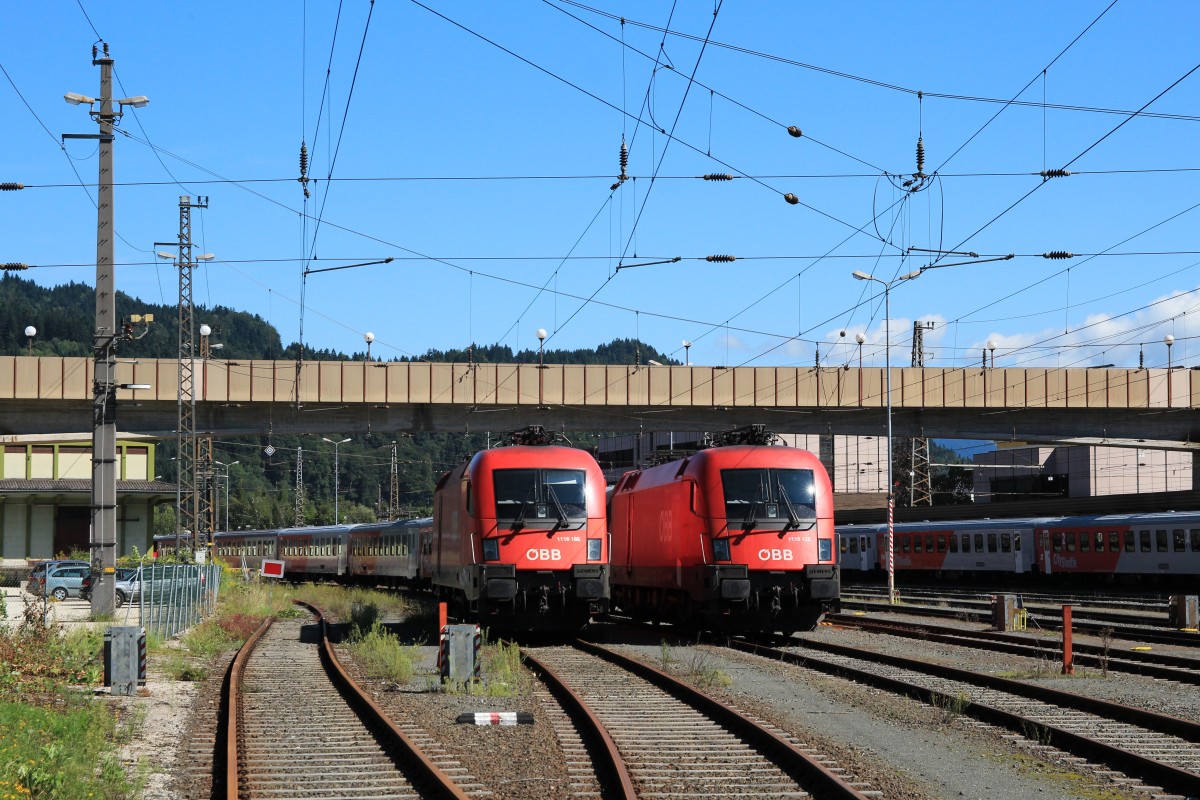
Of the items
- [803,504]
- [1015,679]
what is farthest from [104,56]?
[1015,679]

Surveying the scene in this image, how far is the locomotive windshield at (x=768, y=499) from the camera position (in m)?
A: 23.1

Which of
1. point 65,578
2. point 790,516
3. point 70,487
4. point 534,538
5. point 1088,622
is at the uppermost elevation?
point 70,487

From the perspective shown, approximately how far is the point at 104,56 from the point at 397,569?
87.0 ft

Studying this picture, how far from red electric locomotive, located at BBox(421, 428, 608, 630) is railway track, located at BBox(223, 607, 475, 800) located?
4157mm

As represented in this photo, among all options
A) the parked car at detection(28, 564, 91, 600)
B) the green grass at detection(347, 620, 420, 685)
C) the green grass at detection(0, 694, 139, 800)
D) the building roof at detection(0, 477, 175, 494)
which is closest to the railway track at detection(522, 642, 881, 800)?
the green grass at detection(347, 620, 420, 685)

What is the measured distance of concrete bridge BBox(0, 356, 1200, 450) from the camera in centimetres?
4716

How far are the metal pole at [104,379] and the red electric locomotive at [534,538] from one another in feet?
22.2

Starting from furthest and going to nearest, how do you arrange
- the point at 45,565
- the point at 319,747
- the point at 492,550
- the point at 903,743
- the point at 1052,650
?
the point at 45,565
the point at 492,550
the point at 1052,650
the point at 903,743
the point at 319,747

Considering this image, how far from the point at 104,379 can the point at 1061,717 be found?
18.1 m

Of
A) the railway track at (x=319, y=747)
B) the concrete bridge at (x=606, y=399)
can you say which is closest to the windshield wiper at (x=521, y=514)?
the railway track at (x=319, y=747)

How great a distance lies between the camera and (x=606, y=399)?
49.1 m

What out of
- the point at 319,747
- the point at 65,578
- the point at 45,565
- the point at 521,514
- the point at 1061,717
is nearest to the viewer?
the point at 319,747

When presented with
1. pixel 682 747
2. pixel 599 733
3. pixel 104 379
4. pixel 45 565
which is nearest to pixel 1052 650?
pixel 682 747

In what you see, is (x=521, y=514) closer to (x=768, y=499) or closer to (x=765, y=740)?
(x=768, y=499)
